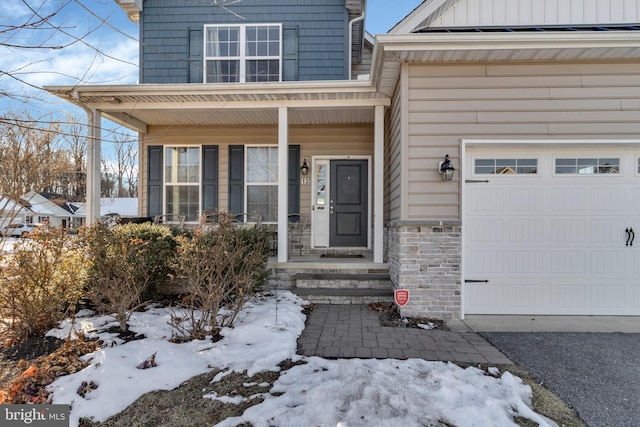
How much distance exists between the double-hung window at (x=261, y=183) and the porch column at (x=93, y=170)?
2645 mm

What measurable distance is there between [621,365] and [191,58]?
327 inches

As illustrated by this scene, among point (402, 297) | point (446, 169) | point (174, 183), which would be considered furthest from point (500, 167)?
point (174, 183)

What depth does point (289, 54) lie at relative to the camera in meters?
7.34

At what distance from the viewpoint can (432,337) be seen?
3.77 metres

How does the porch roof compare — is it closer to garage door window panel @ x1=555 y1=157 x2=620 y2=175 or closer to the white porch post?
the white porch post

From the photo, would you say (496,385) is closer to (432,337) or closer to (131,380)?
(432,337)

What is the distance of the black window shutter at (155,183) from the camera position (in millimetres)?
7355

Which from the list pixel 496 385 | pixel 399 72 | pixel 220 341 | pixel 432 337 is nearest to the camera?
pixel 496 385

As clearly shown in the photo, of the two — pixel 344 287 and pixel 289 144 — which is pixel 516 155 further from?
pixel 289 144

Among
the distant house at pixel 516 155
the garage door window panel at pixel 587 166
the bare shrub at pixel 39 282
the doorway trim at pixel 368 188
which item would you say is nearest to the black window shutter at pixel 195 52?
the doorway trim at pixel 368 188

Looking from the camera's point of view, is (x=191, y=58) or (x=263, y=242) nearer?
(x=263, y=242)

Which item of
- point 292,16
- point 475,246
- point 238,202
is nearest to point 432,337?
point 475,246

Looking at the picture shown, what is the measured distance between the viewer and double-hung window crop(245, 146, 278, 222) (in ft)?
24.1

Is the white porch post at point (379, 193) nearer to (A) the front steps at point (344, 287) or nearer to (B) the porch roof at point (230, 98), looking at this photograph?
(A) the front steps at point (344, 287)
